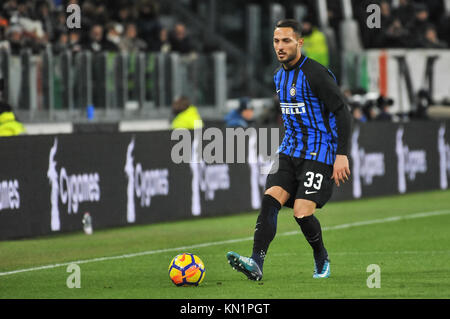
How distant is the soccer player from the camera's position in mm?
9789

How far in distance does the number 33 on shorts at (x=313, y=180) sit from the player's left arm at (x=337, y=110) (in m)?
0.18

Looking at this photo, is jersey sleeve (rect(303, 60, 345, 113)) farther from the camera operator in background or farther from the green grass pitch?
the camera operator in background

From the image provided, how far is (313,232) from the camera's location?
33.1 feet

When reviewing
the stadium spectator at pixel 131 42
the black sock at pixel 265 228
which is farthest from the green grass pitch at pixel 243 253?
the stadium spectator at pixel 131 42

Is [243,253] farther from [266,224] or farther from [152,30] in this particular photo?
[152,30]

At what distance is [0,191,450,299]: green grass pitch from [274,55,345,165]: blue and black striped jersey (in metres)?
1.19

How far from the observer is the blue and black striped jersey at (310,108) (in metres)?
9.80

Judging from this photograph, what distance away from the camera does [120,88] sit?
70.9 ft

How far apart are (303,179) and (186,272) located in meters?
1.30

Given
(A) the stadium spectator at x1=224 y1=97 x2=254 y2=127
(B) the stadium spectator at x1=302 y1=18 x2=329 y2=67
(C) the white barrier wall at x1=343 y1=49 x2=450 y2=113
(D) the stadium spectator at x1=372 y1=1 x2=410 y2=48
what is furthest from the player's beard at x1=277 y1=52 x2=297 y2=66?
(D) the stadium spectator at x1=372 y1=1 x2=410 y2=48

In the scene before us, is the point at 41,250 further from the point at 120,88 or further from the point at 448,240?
the point at 120,88

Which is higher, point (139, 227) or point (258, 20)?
point (258, 20)
